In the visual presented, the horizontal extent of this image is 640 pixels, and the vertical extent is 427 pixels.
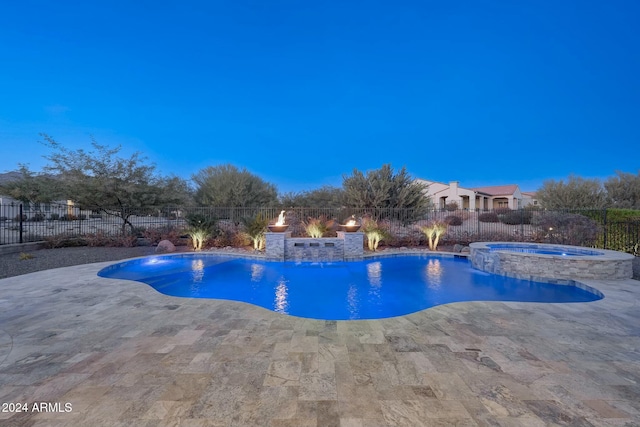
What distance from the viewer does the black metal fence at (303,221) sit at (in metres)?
9.22

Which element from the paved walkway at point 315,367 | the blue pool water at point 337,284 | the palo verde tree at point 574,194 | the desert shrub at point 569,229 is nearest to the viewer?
the paved walkway at point 315,367

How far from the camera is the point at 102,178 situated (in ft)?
38.1

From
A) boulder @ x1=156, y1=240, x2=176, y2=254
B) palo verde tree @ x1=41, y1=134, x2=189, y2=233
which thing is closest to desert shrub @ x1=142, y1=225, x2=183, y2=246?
palo verde tree @ x1=41, y1=134, x2=189, y2=233

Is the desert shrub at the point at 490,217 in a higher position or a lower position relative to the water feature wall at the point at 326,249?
higher

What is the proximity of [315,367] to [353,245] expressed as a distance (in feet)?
22.9

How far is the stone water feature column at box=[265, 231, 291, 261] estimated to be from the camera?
8914mm

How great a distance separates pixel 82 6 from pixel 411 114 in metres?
24.1

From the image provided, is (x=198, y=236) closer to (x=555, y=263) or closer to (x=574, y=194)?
(x=555, y=263)

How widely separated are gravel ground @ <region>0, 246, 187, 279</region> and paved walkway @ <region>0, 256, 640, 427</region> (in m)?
3.75

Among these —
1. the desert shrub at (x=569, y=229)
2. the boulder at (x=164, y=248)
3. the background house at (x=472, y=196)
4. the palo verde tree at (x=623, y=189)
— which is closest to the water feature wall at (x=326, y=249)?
the boulder at (x=164, y=248)

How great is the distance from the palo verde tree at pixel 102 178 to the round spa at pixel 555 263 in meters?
13.8

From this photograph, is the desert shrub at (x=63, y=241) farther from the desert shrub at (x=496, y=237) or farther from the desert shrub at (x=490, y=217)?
the desert shrub at (x=490, y=217)

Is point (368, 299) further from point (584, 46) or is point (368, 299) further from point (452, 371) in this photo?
point (584, 46)

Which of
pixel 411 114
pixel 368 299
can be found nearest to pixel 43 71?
pixel 368 299
